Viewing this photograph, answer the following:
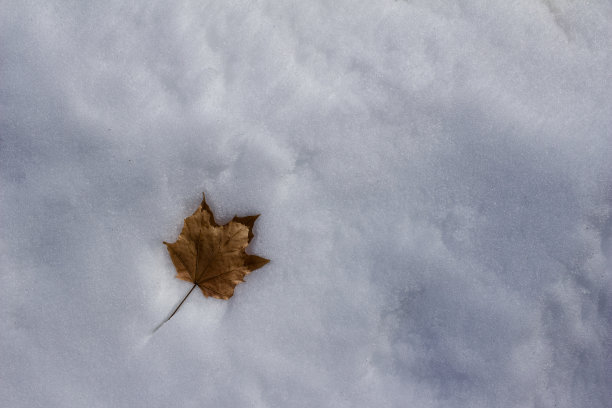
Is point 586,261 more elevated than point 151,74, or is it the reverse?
point 586,261

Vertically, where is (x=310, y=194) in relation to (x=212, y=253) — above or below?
above

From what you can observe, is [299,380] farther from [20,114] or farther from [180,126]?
[20,114]

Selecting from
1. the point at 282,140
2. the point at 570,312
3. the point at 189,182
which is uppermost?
the point at 570,312

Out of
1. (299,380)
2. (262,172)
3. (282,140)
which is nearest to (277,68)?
(282,140)
